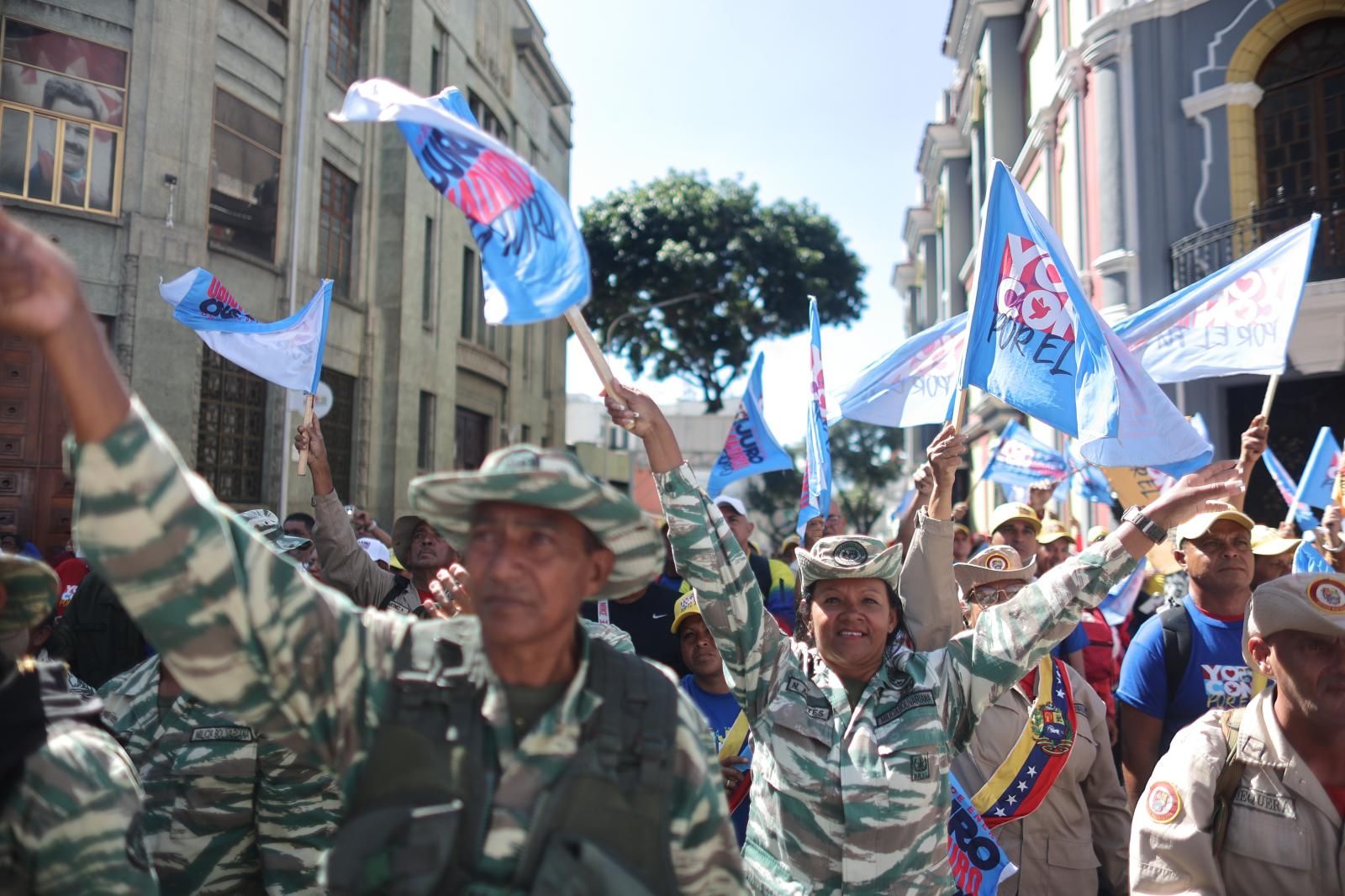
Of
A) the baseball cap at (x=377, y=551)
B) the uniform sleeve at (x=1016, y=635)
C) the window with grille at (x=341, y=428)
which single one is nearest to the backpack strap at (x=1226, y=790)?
the uniform sleeve at (x=1016, y=635)

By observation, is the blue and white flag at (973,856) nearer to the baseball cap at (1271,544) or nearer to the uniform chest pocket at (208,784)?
the uniform chest pocket at (208,784)

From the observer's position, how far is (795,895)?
8.50 ft

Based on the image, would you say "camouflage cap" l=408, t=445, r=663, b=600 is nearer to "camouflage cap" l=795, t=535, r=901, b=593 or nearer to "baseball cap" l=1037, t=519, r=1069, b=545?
"camouflage cap" l=795, t=535, r=901, b=593

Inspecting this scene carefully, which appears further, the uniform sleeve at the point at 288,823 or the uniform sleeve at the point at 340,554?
the uniform sleeve at the point at 340,554

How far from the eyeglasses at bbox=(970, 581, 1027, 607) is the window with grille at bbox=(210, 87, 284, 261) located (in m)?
12.3

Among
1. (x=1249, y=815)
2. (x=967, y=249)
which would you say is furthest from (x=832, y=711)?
(x=967, y=249)

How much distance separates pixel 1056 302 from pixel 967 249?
24614 millimetres

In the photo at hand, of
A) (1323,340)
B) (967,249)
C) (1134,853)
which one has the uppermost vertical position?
(967,249)

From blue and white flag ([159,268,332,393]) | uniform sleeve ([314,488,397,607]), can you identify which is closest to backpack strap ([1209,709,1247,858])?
uniform sleeve ([314,488,397,607])

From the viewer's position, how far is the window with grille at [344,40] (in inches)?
639

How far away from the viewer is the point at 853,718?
274 cm

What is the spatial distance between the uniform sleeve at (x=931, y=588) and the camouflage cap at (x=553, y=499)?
1571 mm

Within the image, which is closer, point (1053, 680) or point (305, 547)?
point (1053, 680)

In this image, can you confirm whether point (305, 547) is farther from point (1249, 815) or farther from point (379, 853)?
point (1249, 815)
